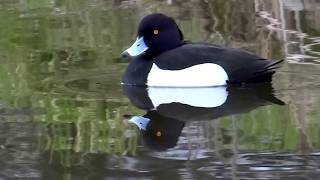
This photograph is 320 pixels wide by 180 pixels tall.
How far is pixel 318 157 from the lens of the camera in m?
6.02

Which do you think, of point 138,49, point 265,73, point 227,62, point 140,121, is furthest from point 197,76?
point 140,121

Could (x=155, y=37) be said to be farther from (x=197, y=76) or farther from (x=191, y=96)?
(x=191, y=96)

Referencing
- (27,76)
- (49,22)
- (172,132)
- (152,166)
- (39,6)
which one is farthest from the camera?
(39,6)

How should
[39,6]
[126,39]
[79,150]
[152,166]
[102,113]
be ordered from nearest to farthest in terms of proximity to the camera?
[152,166] → [79,150] → [102,113] → [126,39] → [39,6]

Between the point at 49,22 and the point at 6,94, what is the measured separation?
4.08 meters

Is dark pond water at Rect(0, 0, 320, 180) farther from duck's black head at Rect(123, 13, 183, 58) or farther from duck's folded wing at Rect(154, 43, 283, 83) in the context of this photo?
duck's black head at Rect(123, 13, 183, 58)

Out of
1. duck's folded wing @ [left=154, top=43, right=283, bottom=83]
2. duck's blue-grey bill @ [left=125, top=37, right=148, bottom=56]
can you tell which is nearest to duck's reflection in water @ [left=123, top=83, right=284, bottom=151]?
duck's folded wing @ [left=154, top=43, right=283, bottom=83]

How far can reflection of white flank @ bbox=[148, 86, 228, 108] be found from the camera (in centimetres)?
764

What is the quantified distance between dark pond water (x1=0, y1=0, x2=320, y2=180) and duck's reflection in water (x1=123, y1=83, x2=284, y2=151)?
0.02m

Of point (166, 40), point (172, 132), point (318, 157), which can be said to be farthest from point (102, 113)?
point (318, 157)

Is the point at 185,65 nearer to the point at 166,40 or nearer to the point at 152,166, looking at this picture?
the point at 166,40

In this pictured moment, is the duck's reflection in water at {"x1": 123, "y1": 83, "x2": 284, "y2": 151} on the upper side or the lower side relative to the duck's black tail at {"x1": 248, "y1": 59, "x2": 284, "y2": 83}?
lower

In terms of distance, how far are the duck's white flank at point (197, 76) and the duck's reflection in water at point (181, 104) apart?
53 mm

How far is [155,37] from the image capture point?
8602mm
